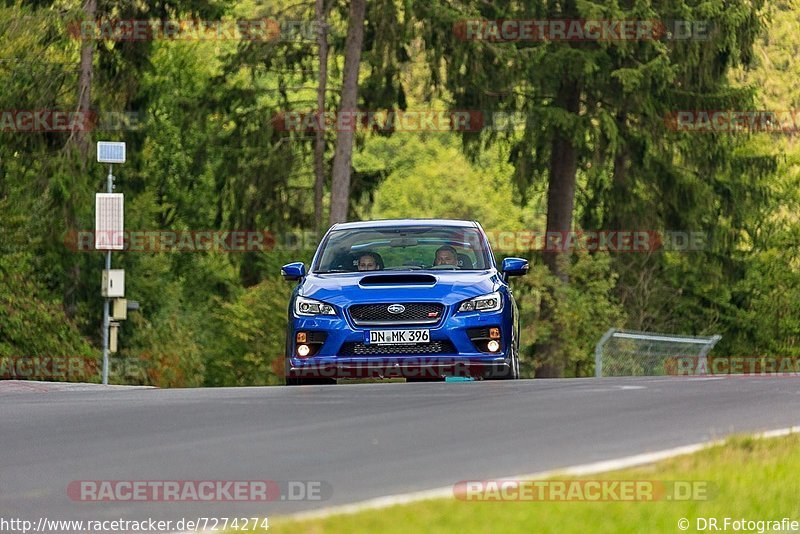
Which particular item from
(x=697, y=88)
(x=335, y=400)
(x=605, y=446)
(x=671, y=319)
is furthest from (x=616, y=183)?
(x=605, y=446)

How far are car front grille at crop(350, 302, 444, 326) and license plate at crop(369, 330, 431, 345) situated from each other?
0.09m

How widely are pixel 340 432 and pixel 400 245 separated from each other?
23.0 ft

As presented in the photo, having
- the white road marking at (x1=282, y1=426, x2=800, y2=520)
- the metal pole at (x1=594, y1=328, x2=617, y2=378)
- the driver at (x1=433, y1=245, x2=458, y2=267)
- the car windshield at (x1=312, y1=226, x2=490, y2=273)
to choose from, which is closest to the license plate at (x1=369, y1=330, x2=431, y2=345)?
the car windshield at (x1=312, y1=226, x2=490, y2=273)

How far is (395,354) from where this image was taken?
16312 mm

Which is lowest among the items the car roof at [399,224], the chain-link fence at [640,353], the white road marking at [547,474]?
the chain-link fence at [640,353]

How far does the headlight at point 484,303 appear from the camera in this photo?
16469 mm

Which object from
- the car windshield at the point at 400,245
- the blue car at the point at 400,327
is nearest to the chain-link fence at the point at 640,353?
the car windshield at the point at 400,245

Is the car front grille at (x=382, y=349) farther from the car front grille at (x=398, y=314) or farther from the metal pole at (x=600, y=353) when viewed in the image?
the metal pole at (x=600, y=353)

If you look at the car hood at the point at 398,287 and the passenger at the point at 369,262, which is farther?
the passenger at the point at 369,262

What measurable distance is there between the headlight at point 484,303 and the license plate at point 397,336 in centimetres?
44

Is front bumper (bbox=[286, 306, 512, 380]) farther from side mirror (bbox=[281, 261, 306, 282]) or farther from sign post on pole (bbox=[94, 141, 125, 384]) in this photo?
sign post on pole (bbox=[94, 141, 125, 384])

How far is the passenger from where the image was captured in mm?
17594

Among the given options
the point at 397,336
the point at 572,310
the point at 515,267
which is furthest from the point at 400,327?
the point at 572,310

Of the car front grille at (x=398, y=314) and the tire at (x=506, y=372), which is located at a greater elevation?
the car front grille at (x=398, y=314)
